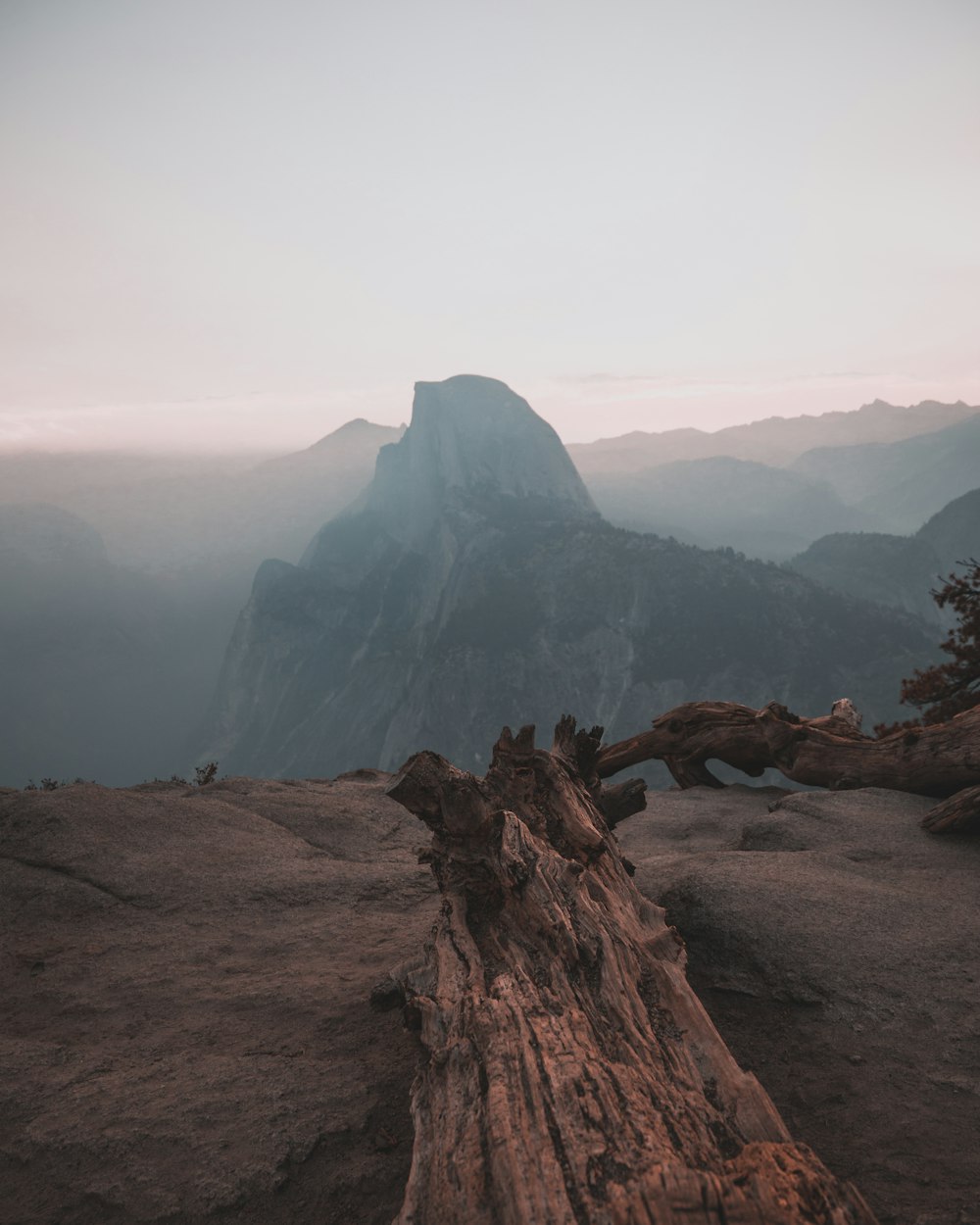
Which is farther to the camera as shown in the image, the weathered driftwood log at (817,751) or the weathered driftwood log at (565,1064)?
the weathered driftwood log at (817,751)

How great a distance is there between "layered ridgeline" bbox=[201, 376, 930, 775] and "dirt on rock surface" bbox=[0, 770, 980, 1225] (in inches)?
3211

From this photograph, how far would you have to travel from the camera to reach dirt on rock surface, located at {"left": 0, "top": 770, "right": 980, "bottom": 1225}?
3.37 m

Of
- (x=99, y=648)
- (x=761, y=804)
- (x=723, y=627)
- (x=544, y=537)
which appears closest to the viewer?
(x=761, y=804)

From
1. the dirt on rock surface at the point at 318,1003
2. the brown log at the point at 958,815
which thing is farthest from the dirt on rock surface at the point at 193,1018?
the brown log at the point at 958,815

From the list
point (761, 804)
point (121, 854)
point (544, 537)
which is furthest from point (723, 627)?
point (121, 854)

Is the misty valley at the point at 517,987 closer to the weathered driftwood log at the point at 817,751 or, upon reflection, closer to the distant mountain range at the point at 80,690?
the weathered driftwood log at the point at 817,751

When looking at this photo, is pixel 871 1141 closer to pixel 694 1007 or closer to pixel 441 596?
pixel 694 1007

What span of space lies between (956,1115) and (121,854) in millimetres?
7684

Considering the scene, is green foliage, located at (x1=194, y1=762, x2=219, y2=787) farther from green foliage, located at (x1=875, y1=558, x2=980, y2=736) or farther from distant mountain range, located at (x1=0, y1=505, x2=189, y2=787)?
→ distant mountain range, located at (x1=0, y1=505, x2=189, y2=787)

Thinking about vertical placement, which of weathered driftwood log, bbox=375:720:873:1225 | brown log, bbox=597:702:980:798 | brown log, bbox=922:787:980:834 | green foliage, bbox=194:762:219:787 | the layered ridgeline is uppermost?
weathered driftwood log, bbox=375:720:873:1225

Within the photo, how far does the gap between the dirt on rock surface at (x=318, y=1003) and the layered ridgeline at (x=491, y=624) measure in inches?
3211

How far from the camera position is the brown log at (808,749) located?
893cm

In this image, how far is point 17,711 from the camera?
6535 inches

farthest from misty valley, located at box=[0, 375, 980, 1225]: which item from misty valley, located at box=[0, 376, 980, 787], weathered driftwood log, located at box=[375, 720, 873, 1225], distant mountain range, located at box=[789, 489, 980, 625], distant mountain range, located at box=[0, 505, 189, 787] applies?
distant mountain range, located at box=[0, 505, 189, 787]
